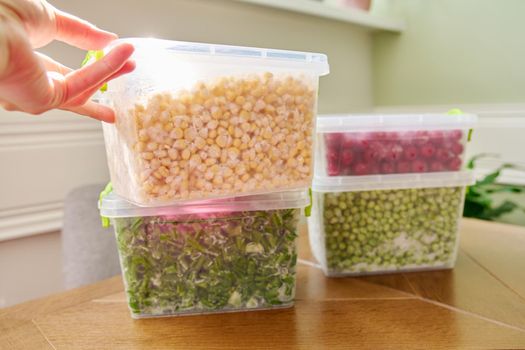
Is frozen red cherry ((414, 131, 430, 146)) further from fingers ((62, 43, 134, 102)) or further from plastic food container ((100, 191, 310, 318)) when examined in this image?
fingers ((62, 43, 134, 102))

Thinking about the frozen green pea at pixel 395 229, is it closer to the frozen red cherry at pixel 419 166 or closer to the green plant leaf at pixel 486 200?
the frozen red cherry at pixel 419 166

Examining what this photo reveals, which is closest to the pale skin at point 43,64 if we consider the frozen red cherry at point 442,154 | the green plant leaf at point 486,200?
the frozen red cherry at point 442,154

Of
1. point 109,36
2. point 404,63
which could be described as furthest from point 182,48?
point 404,63

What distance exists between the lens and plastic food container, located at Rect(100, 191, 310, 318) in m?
0.58

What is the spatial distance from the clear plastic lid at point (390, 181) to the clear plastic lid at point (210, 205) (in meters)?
0.09

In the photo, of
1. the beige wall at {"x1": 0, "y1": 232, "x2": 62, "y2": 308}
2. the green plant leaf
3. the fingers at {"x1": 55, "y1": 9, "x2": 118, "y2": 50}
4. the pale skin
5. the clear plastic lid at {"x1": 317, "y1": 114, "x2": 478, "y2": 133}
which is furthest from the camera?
the green plant leaf

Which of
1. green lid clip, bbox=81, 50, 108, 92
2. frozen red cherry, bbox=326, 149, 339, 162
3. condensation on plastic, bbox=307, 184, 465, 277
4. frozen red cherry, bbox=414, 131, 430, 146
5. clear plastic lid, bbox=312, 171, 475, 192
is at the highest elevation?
green lid clip, bbox=81, 50, 108, 92

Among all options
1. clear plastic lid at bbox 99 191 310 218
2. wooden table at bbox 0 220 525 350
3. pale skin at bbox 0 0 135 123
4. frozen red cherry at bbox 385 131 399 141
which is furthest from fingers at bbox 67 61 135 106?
frozen red cherry at bbox 385 131 399 141

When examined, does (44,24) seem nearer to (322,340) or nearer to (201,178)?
(201,178)

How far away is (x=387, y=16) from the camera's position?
1.52 meters

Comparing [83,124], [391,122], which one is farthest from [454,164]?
[83,124]

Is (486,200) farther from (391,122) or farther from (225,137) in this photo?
(225,137)

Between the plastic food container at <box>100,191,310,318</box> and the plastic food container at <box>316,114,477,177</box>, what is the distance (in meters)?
0.11

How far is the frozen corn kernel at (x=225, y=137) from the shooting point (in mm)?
511
